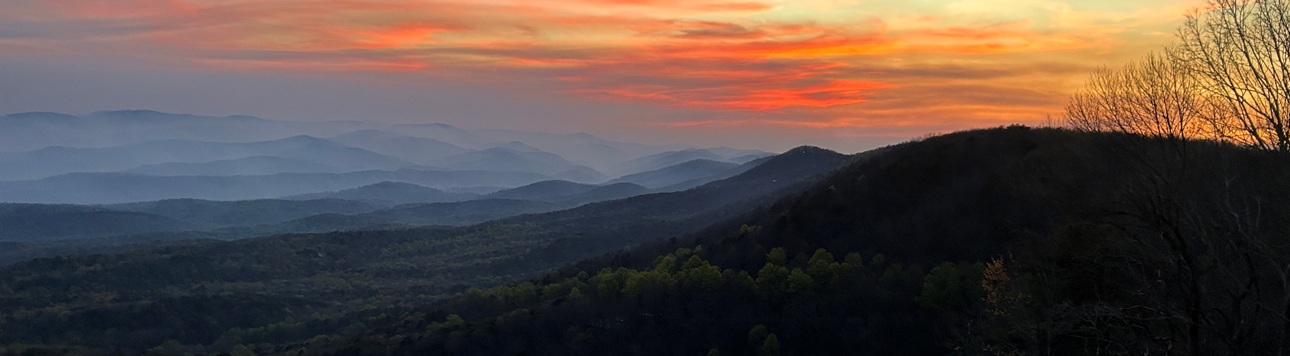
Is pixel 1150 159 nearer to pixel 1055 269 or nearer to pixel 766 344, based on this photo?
pixel 1055 269

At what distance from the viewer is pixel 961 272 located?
2101 inches

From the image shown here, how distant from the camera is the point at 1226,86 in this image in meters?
23.5

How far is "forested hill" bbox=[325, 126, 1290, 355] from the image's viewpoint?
25.3 m

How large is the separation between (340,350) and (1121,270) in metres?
71.0

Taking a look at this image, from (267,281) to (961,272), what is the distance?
149 m

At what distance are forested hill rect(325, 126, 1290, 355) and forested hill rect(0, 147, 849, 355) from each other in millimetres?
33559

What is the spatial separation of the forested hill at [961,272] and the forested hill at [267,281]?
33559 millimetres

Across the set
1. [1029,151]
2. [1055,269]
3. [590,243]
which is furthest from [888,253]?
[590,243]

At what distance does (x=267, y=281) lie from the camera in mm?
167125

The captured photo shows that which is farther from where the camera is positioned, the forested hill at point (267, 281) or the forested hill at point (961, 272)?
the forested hill at point (267, 281)

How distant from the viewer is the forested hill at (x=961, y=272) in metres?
25.3

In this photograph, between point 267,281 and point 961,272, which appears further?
point 267,281

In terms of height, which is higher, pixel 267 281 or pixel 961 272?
pixel 961 272

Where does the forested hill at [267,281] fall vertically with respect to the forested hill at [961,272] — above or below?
below
